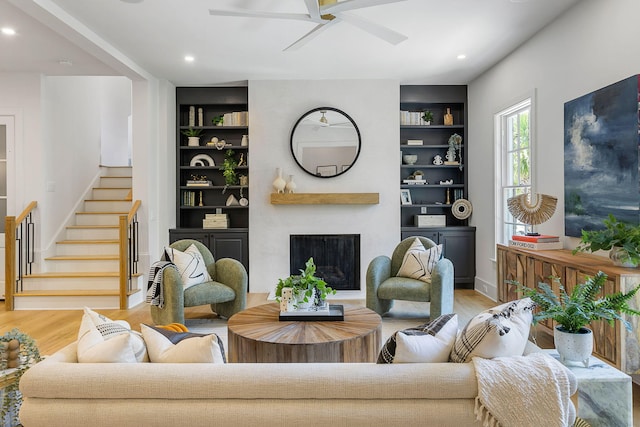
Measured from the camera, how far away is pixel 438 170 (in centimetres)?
A: 664

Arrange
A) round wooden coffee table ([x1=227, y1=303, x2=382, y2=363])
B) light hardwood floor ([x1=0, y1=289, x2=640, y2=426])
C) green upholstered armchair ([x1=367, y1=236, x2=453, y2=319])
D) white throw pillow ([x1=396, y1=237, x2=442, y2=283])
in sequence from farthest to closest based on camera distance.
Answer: white throw pillow ([x1=396, y1=237, x2=442, y2=283]), green upholstered armchair ([x1=367, y1=236, x2=453, y2=319]), light hardwood floor ([x1=0, y1=289, x2=640, y2=426]), round wooden coffee table ([x1=227, y1=303, x2=382, y2=363])

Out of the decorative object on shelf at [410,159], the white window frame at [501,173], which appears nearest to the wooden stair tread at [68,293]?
the decorative object on shelf at [410,159]

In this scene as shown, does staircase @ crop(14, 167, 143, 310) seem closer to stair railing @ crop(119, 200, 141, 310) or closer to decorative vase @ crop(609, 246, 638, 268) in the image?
stair railing @ crop(119, 200, 141, 310)

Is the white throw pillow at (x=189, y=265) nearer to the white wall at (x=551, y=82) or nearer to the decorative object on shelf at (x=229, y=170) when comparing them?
the decorative object on shelf at (x=229, y=170)

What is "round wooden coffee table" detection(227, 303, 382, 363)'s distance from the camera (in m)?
2.58

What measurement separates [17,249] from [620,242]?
245 inches

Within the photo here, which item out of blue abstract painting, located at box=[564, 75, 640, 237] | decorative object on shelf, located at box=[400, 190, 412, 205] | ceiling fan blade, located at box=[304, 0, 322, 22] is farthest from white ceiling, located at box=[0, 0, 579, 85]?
decorative object on shelf, located at box=[400, 190, 412, 205]

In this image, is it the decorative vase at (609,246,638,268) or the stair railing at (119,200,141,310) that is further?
the stair railing at (119,200,141,310)

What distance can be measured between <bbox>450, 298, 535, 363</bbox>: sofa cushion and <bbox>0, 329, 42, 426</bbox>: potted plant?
6.82 ft

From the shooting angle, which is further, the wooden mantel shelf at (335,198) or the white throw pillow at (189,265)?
the wooden mantel shelf at (335,198)

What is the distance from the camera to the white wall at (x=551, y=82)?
326cm

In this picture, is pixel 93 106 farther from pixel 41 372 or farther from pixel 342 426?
pixel 342 426

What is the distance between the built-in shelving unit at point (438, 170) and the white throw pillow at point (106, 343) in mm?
4856

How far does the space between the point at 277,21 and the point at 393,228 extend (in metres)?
3.18
